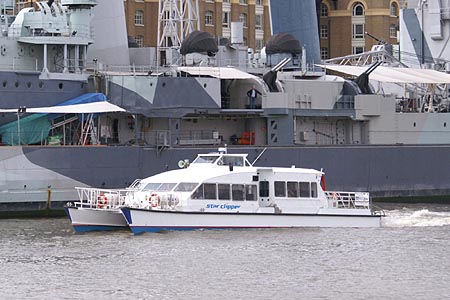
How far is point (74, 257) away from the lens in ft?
108

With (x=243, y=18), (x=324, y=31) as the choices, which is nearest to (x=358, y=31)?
(x=324, y=31)

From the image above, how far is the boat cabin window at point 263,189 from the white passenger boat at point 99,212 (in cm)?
375

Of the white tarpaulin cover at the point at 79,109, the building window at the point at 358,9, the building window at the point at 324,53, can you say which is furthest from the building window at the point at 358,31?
the white tarpaulin cover at the point at 79,109

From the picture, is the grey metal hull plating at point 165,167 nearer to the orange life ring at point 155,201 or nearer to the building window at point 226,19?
the orange life ring at point 155,201

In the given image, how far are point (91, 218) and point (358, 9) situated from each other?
191 feet

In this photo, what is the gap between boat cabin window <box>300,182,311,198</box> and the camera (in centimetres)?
3888

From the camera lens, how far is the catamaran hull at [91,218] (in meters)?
37.3

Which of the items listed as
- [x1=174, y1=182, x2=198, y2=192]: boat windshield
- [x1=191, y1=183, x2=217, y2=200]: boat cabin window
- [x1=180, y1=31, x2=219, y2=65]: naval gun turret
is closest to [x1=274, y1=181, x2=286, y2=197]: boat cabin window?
[x1=191, y1=183, x2=217, y2=200]: boat cabin window

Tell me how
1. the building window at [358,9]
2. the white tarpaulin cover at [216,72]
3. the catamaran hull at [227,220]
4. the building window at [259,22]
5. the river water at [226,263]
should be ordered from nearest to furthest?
the river water at [226,263]
the catamaran hull at [227,220]
the white tarpaulin cover at [216,72]
the building window at [259,22]
the building window at [358,9]

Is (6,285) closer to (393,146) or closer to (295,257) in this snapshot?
(295,257)

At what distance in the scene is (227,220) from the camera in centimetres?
3747

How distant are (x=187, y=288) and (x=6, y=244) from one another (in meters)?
7.64

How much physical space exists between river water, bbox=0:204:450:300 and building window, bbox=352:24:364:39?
2143 inches

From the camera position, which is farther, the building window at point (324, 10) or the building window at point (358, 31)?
the building window at point (324, 10)
